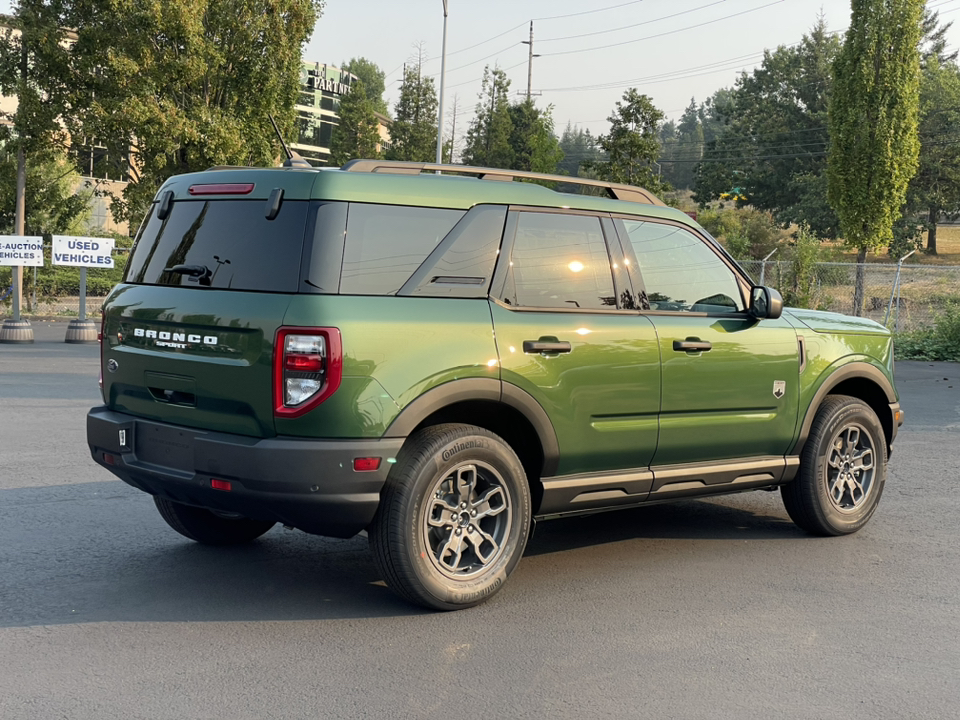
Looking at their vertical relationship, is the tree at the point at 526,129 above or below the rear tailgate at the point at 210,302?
above

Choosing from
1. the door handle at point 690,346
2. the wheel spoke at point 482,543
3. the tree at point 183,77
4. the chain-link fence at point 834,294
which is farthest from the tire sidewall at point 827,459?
the tree at point 183,77

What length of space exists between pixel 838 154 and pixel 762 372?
75.9ft

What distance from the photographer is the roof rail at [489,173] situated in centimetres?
525

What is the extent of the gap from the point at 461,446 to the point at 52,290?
1288 inches

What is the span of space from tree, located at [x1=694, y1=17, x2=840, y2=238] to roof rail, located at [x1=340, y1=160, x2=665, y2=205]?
70310 millimetres

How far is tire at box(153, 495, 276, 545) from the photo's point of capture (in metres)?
6.18

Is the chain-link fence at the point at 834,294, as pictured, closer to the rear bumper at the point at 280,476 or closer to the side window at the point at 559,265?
the side window at the point at 559,265

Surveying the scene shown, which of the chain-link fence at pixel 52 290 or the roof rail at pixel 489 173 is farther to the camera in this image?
the chain-link fence at pixel 52 290

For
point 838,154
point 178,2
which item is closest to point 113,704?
point 178,2

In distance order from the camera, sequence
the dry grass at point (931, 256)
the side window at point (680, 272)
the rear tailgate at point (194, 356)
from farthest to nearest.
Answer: the dry grass at point (931, 256)
the side window at point (680, 272)
the rear tailgate at point (194, 356)

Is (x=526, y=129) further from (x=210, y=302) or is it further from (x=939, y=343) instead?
(x=210, y=302)

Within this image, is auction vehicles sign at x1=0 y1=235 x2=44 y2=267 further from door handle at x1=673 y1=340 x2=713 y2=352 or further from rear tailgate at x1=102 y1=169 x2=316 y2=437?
door handle at x1=673 y1=340 x2=713 y2=352

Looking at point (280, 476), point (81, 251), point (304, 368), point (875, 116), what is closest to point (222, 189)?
point (304, 368)

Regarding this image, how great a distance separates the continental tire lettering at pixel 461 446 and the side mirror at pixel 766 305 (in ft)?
6.91
